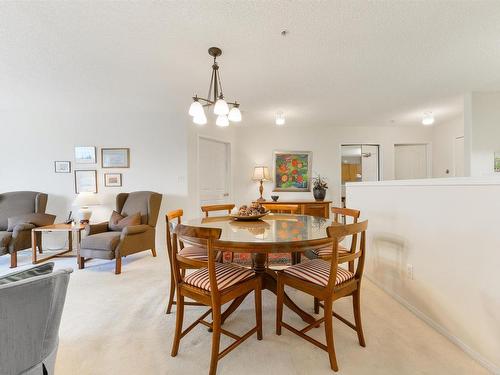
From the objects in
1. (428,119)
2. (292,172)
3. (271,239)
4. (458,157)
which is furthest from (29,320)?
(458,157)

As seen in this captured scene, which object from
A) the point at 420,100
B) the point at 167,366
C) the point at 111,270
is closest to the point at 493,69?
the point at 420,100

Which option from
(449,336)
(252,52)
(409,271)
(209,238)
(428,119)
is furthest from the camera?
(428,119)

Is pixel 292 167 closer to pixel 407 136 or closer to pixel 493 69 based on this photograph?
pixel 407 136

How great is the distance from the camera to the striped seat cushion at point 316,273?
1.41 m

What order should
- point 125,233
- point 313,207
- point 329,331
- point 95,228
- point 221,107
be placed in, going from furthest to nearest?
1. point 313,207
2. point 95,228
3. point 125,233
4. point 221,107
5. point 329,331

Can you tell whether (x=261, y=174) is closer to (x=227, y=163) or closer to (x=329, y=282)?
(x=227, y=163)

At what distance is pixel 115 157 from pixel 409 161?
231 inches

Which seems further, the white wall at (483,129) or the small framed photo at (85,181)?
the small framed photo at (85,181)

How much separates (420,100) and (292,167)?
2.39 m

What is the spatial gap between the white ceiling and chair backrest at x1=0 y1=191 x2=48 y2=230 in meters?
1.40

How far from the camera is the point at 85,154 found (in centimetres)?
396

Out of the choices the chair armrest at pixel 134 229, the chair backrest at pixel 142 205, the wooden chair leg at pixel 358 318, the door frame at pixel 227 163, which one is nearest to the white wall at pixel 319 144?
the door frame at pixel 227 163

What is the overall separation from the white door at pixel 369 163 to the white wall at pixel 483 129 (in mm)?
1811

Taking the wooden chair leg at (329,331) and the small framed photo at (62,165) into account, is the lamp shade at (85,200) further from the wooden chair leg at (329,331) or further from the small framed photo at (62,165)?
the wooden chair leg at (329,331)
